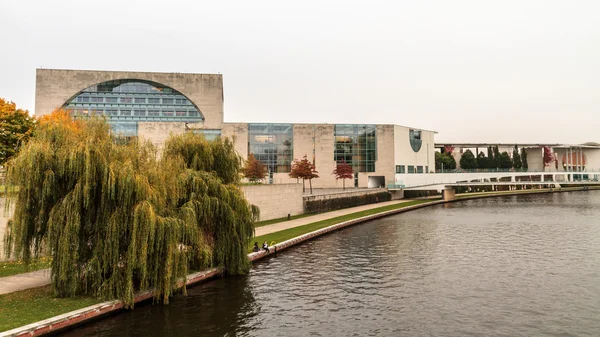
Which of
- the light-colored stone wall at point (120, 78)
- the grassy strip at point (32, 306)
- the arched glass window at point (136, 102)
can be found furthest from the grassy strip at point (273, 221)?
the arched glass window at point (136, 102)

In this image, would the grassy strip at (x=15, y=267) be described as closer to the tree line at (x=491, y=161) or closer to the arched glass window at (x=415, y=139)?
the arched glass window at (x=415, y=139)

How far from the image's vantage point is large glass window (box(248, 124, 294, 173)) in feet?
269

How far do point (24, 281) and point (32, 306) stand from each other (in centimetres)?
527

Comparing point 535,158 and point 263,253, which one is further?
point 535,158

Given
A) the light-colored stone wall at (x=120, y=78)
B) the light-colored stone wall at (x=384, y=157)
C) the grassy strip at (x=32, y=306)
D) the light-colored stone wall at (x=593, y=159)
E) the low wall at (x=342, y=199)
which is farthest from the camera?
the light-colored stone wall at (x=593, y=159)

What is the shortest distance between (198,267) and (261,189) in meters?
25.5

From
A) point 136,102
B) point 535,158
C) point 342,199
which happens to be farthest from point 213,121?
point 535,158

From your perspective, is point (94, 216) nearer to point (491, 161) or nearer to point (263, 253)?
point (263, 253)

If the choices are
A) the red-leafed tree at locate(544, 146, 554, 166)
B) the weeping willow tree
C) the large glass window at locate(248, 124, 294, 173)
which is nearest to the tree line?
the red-leafed tree at locate(544, 146, 554, 166)

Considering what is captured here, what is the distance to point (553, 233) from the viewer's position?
42062mm

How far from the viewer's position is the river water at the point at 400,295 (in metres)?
17.7

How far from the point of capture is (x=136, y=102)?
269 ft

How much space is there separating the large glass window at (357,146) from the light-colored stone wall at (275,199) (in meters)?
28.9

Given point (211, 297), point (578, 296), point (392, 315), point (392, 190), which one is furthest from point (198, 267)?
point (392, 190)
